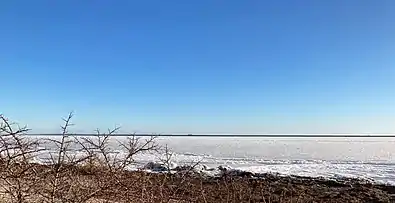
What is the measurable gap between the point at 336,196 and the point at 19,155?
39.4ft

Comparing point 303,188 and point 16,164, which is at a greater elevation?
point 16,164

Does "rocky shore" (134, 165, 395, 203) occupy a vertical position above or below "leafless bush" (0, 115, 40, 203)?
below

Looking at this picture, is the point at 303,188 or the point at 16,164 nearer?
the point at 16,164

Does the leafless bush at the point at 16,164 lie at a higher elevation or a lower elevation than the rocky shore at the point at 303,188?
higher

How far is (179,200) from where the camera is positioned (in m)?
7.21

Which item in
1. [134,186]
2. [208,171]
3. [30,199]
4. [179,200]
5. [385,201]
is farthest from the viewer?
[208,171]

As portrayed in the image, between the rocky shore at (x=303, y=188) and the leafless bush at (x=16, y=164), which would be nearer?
the leafless bush at (x=16, y=164)

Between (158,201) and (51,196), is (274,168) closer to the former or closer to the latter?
(158,201)

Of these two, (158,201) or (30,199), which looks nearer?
(30,199)

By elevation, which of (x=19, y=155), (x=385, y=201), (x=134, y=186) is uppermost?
(x=19, y=155)

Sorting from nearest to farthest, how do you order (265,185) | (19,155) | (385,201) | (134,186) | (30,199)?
(19,155)
(30,199)
(134,186)
(385,201)
(265,185)

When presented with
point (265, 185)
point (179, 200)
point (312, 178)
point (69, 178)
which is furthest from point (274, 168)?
point (69, 178)

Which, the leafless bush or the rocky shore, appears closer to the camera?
the leafless bush

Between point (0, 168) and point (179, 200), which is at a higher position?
point (0, 168)
